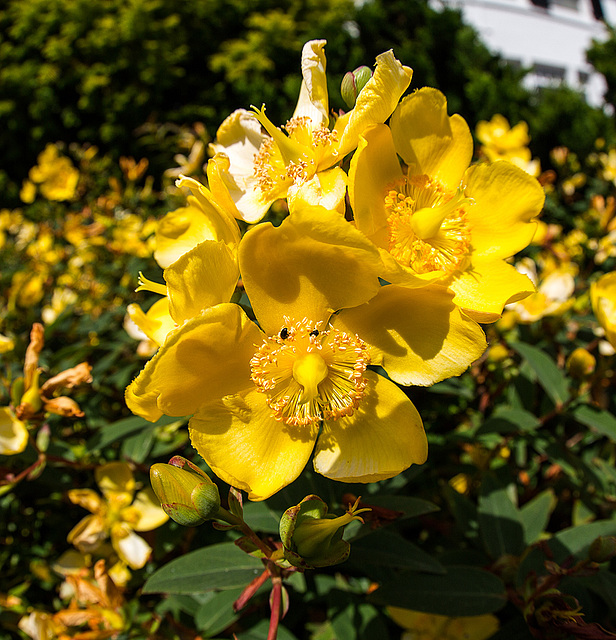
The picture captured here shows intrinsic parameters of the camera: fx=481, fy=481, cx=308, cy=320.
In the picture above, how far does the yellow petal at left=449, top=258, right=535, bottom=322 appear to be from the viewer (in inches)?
27.4

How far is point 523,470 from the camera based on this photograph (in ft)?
5.09

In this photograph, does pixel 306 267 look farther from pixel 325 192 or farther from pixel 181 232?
pixel 181 232

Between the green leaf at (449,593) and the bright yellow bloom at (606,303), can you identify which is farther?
the bright yellow bloom at (606,303)

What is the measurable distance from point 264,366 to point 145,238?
1568 millimetres

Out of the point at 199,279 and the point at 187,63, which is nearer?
the point at 199,279

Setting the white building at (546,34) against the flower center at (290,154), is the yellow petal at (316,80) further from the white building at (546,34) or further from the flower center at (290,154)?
the white building at (546,34)

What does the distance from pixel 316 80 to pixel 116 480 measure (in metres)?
1.03

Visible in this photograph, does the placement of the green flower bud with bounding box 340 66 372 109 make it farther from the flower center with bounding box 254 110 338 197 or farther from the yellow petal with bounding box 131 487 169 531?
the yellow petal with bounding box 131 487 169 531

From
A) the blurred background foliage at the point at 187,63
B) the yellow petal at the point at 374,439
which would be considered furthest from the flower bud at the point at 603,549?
the blurred background foliage at the point at 187,63

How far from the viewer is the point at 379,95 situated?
676 millimetres

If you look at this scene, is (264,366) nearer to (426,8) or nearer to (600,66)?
(426,8)

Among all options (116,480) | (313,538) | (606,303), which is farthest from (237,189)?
(606,303)

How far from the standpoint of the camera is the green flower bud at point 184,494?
647mm

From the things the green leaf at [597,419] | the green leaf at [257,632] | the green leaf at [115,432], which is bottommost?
the green leaf at [257,632]
